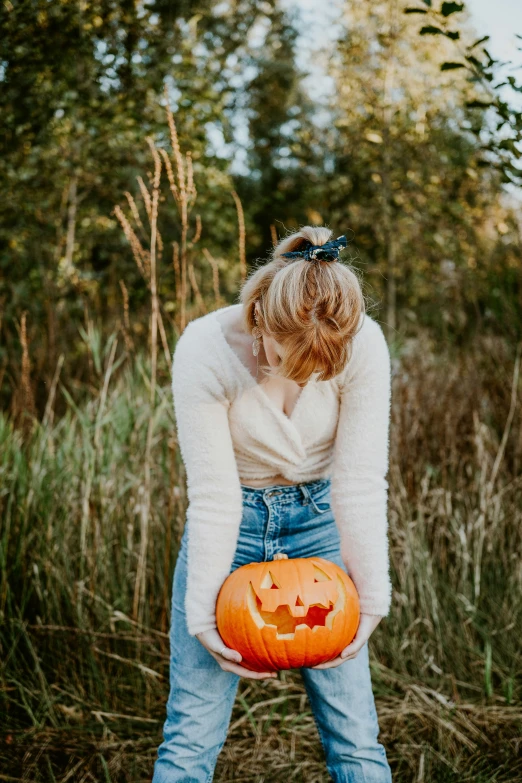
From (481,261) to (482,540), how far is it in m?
3.27

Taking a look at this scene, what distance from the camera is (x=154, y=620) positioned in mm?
2369

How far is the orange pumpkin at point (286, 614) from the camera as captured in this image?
1.49 meters

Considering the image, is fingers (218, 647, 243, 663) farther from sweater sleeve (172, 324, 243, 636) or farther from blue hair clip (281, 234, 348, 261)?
blue hair clip (281, 234, 348, 261)

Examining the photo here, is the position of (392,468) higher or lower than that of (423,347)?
lower

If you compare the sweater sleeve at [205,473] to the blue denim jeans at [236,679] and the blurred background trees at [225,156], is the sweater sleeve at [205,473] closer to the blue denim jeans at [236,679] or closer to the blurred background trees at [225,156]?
the blue denim jeans at [236,679]

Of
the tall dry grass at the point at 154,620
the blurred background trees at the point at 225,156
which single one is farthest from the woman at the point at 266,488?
the tall dry grass at the point at 154,620

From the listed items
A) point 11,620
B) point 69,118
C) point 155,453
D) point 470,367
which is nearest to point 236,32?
point 69,118

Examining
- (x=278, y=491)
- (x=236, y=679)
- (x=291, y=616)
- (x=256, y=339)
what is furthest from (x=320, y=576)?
(x=256, y=339)

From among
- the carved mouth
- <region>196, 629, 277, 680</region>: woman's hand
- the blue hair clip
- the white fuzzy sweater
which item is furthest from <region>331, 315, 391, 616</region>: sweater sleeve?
<region>196, 629, 277, 680</region>: woman's hand

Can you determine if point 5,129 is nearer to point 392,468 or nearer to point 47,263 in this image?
point 47,263

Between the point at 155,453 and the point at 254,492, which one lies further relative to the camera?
the point at 155,453

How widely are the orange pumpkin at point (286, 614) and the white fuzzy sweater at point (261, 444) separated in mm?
74

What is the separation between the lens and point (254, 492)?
163cm

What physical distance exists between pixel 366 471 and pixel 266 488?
25 cm
